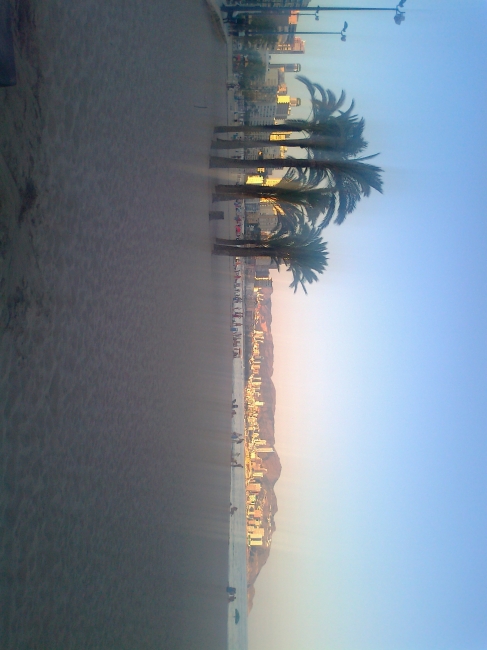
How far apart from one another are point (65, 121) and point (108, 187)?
3.92 feet

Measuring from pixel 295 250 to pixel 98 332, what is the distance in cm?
960

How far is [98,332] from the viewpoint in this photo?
506 cm

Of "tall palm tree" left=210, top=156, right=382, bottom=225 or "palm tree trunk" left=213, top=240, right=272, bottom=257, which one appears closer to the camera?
"tall palm tree" left=210, top=156, right=382, bottom=225

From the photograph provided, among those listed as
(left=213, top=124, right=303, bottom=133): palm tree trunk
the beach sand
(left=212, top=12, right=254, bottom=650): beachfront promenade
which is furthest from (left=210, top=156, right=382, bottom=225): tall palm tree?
the beach sand

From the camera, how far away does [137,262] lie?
258 inches

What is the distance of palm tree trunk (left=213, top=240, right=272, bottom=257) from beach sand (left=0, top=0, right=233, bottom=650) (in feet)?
12.5

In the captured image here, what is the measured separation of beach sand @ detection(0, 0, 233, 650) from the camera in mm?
3477

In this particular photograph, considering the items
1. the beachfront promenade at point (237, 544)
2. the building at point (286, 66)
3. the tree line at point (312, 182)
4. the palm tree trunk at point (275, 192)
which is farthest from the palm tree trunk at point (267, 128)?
the beachfront promenade at point (237, 544)

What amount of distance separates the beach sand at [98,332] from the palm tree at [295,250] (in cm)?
402

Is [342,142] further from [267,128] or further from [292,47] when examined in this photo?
[292,47]

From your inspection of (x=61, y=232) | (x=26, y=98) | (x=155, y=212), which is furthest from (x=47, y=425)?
(x=155, y=212)

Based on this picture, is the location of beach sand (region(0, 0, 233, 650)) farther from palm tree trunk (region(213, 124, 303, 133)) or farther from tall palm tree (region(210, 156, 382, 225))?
palm tree trunk (region(213, 124, 303, 133))

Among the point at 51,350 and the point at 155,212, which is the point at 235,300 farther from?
the point at 51,350

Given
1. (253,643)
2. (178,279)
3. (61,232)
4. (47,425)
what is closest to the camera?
(47,425)
